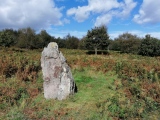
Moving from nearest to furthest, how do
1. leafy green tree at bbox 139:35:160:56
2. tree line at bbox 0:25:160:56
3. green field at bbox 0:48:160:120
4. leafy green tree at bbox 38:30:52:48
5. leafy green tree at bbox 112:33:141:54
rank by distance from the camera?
green field at bbox 0:48:160:120, leafy green tree at bbox 139:35:160:56, tree line at bbox 0:25:160:56, leafy green tree at bbox 112:33:141:54, leafy green tree at bbox 38:30:52:48

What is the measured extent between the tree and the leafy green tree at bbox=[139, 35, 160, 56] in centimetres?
688

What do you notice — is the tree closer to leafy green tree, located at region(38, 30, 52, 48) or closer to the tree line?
the tree line

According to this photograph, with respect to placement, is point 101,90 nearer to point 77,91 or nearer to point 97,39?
point 77,91

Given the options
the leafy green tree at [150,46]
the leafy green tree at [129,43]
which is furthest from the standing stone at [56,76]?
the leafy green tree at [129,43]

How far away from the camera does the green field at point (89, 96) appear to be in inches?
284

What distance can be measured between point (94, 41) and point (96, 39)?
1.72 feet

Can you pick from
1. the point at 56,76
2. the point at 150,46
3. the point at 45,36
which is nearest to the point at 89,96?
the point at 56,76

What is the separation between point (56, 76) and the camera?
8.68 meters

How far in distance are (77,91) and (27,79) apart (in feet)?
11.2

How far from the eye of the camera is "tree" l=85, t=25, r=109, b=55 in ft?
119

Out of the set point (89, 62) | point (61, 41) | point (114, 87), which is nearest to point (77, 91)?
point (114, 87)

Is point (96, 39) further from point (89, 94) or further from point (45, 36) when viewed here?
point (89, 94)

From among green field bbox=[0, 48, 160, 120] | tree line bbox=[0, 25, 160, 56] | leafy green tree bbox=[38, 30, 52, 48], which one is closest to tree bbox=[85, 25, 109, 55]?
tree line bbox=[0, 25, 160, 56]

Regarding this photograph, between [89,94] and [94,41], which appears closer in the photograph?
[89,94]
